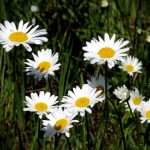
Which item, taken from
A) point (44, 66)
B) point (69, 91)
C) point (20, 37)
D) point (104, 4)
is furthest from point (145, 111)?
point (104, 4)

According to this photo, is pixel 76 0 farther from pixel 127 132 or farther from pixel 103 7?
pixel 127 132

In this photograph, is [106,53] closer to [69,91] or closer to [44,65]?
[69,91]

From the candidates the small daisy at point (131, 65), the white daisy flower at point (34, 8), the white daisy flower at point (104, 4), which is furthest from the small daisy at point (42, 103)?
the white daisy flower at point (34, 8)

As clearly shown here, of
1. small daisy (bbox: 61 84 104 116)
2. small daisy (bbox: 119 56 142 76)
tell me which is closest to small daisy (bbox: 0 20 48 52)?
small daisy (bbox: 61 84 104 116)

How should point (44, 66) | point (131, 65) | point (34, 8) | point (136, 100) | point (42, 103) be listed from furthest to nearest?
point (34, 8), point (131, 65), point (136, 100), point (44, 66), point (42, 103)

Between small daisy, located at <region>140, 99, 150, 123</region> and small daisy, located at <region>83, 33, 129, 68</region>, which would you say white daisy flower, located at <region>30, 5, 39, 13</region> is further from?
small daisy, located at <region>140, 99, 150, 123</region>

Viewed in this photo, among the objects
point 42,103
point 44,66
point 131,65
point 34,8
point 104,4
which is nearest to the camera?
point 42,103
